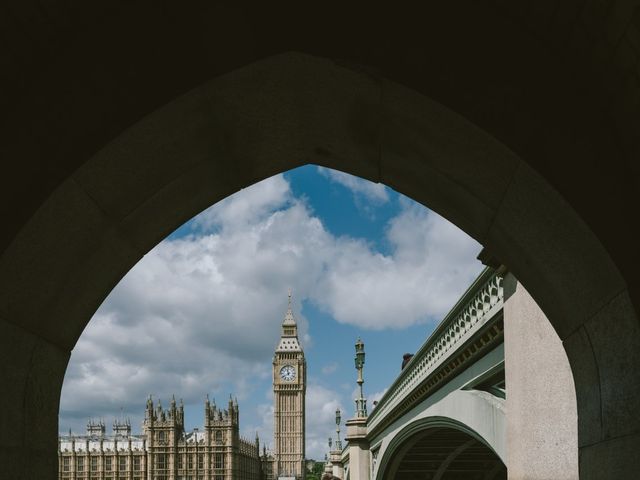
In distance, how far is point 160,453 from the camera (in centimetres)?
11462

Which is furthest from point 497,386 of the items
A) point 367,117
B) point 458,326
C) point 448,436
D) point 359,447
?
point 359,447

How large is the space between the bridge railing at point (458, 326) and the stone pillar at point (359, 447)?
40.2 feet

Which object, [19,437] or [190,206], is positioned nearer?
[19,437]

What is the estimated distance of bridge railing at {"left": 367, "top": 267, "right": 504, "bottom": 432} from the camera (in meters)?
10.1

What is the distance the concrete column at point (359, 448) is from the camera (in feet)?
112

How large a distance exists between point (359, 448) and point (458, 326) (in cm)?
2315

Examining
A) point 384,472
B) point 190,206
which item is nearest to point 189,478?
point 384,472

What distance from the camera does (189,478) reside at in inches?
4496

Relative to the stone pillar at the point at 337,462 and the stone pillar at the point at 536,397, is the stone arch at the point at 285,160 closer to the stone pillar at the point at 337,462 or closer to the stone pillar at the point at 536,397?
the stone pillar at the point at 536,397

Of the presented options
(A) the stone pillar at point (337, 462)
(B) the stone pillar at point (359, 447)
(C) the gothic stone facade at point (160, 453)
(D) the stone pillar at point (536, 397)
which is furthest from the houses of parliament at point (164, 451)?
(D) the stone pillar at point (536, 397)

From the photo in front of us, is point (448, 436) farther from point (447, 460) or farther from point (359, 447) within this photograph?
point (359, 447)

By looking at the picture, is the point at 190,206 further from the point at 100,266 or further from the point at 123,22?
the point at 123,22

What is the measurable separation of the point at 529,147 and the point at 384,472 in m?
28.7

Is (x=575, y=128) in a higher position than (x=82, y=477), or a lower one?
higher
